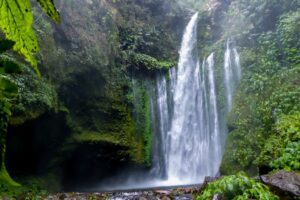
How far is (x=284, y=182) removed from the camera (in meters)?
4.82

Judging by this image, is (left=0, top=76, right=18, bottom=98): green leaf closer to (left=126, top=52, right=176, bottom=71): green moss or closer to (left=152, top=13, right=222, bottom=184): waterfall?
(left=152, top=13, right=222, bottom=184): waterfall

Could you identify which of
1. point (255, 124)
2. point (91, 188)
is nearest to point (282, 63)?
point (255, 124)

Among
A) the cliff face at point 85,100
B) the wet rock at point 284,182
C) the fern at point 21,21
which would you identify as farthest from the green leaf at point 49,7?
the cliff face at point 85,100

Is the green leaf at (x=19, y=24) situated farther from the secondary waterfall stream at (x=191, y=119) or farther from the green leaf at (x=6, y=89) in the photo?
the secondary waterfall stream at (x=191, y=119)

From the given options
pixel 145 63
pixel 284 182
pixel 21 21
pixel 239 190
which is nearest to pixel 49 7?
pixel 21 21

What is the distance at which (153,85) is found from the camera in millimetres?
15156

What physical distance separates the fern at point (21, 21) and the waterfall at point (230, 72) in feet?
43.2

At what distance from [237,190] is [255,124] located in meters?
6.42

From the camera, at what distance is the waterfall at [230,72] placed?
13.6 meters

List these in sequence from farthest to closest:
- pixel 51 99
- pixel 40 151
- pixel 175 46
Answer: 1. pixel 175 46
2. pixel 40 151
3. pixel 51 99

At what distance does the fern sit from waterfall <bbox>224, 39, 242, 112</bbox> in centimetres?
1316

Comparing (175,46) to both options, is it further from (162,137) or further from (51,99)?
(51,99)

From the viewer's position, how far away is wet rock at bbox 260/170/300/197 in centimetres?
459

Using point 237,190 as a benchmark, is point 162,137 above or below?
above
